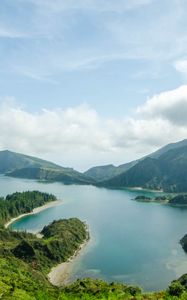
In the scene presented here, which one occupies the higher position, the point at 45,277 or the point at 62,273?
the point at 45,277

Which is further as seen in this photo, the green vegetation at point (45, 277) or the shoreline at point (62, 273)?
the shoreline at point (62, 273)

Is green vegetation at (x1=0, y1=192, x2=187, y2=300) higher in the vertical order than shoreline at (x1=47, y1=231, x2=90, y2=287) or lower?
higher

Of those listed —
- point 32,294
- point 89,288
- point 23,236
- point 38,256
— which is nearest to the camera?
point 32,294

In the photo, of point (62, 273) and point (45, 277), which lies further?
point (62, 273)

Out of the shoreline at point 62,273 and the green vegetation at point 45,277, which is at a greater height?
the green vegetation at point 45,277

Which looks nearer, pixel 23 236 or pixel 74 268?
pixel 74 268

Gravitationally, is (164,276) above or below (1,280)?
below

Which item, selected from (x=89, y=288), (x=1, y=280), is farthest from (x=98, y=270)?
(x=1, y=280)

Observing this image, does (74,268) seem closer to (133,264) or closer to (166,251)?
(133,264)

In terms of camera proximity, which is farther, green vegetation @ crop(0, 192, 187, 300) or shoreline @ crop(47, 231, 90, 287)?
shoreline @ crop(47, 231, 90, 287)

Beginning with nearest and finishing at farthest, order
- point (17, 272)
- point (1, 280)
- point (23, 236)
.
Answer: point (1, 280), point (17, 272), point (23, 236)
